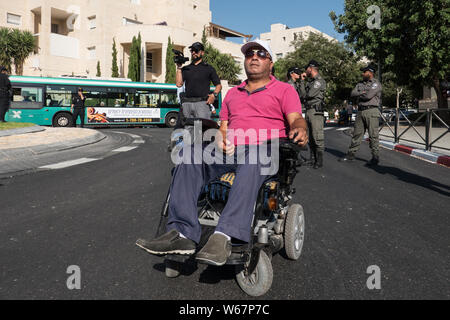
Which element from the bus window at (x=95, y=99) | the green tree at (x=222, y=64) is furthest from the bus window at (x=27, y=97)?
the green tree at (x=222, y=64)

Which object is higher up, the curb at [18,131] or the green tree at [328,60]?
the green tree at [328,60]

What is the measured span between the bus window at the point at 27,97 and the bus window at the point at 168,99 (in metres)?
6.69

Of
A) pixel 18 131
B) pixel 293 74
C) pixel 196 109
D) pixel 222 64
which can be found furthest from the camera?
pixel 222 64

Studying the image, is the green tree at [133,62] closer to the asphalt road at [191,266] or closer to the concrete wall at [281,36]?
the asphalt road at [191,266]

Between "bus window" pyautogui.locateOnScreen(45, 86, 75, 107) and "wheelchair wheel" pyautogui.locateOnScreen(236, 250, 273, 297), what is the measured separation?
767 inches

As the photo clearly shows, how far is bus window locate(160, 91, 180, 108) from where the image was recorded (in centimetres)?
2283

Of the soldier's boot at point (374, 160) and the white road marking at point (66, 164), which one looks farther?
the soldier's boot at point (374, 160)

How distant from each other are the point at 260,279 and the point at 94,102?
66.1ft

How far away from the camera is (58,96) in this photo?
19.4 metres

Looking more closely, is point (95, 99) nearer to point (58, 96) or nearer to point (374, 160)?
point (58, 96)

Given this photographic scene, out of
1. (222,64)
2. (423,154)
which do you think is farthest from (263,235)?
(222,64)

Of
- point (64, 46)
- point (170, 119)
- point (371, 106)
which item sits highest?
point (64, 46)

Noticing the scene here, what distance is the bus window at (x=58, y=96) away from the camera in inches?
755
